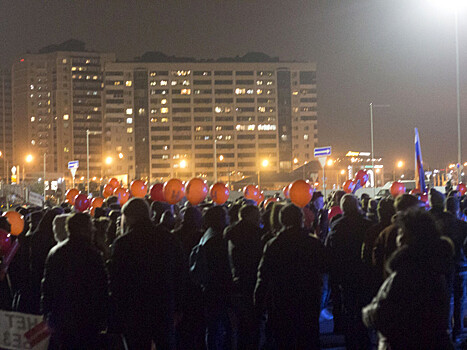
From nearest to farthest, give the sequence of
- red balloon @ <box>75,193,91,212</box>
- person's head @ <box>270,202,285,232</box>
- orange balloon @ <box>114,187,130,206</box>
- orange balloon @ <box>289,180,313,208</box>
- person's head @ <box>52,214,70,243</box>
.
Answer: person's head @ <box>52,214,70,243</box> → person's head @ <box>270,202,285,232</box> → orange balloon @ <box>289,180,313,208</box> → red balloon @ <box>75,193,91,212</box> → orange balloon @ <box>114,187,130,206</box>

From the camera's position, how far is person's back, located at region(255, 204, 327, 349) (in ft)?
16.1

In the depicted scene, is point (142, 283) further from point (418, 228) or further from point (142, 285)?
point (418, 228)

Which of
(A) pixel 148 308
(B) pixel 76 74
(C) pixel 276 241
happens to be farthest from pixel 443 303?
(B) pixel 76 74

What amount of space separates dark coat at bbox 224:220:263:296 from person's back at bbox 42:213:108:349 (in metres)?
1.43

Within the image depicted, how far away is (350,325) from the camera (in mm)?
6469

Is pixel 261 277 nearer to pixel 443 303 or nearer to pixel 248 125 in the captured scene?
pixel 443 303

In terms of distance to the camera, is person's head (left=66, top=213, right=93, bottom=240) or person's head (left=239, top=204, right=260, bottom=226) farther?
person's head (left=239, top=204, right=260, bottom=226)

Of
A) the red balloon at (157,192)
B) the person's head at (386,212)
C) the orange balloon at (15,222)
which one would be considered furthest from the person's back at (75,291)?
the red balloon at (157,192)

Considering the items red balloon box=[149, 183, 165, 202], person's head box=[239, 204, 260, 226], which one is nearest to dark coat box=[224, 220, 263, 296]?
person's head box=[239, 204, 260, 226]

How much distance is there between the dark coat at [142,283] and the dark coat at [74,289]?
14 cm

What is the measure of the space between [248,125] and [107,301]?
14532 centimetres

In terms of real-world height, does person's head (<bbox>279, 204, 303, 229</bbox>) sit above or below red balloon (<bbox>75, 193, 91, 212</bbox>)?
above

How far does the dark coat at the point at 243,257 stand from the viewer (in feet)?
19.2

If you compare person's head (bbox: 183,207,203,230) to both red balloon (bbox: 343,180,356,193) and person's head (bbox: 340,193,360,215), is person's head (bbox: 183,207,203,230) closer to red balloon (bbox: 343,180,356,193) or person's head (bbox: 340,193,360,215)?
person's head (bbox: 340,193,360,215)
